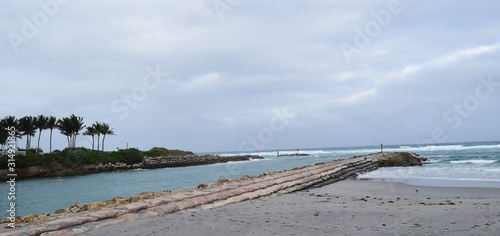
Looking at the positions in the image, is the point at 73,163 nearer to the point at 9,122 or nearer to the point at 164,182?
the point at 9,122

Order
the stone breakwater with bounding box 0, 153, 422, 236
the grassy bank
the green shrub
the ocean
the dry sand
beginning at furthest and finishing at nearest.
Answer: the green shrub → the grassy bank → the ocean → the stone breakwater with bounding box 0, 153, 422, 236 → the dry sand

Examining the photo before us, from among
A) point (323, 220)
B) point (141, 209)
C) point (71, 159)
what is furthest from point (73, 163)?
point (323, 220)

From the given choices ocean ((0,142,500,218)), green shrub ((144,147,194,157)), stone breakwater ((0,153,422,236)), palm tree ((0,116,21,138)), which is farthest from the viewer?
green shrub ((144,147,194,157))

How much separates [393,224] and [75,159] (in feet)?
189

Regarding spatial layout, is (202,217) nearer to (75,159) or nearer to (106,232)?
(106,232)

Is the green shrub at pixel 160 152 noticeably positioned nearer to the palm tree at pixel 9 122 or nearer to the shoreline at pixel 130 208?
the palm tree at pixel 9 122

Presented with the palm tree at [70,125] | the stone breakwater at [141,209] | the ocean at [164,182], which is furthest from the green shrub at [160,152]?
the stone breakwater at [141,209]

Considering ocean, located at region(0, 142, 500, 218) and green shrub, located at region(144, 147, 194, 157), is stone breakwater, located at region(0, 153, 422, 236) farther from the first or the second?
green shrub, located at region(144, 147, 194, 157)

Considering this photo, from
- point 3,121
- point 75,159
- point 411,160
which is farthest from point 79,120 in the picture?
point 411,160

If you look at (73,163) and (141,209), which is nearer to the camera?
(141,209)

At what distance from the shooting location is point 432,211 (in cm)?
780

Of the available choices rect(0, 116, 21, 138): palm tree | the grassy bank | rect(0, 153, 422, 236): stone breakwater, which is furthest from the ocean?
rect(0, 116, 21, 138): palm tree

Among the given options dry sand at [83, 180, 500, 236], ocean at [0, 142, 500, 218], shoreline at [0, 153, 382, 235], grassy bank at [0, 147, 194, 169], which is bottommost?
ocean at [0, 142, 500, 218]

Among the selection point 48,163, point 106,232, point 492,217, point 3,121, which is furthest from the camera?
point 3,121
